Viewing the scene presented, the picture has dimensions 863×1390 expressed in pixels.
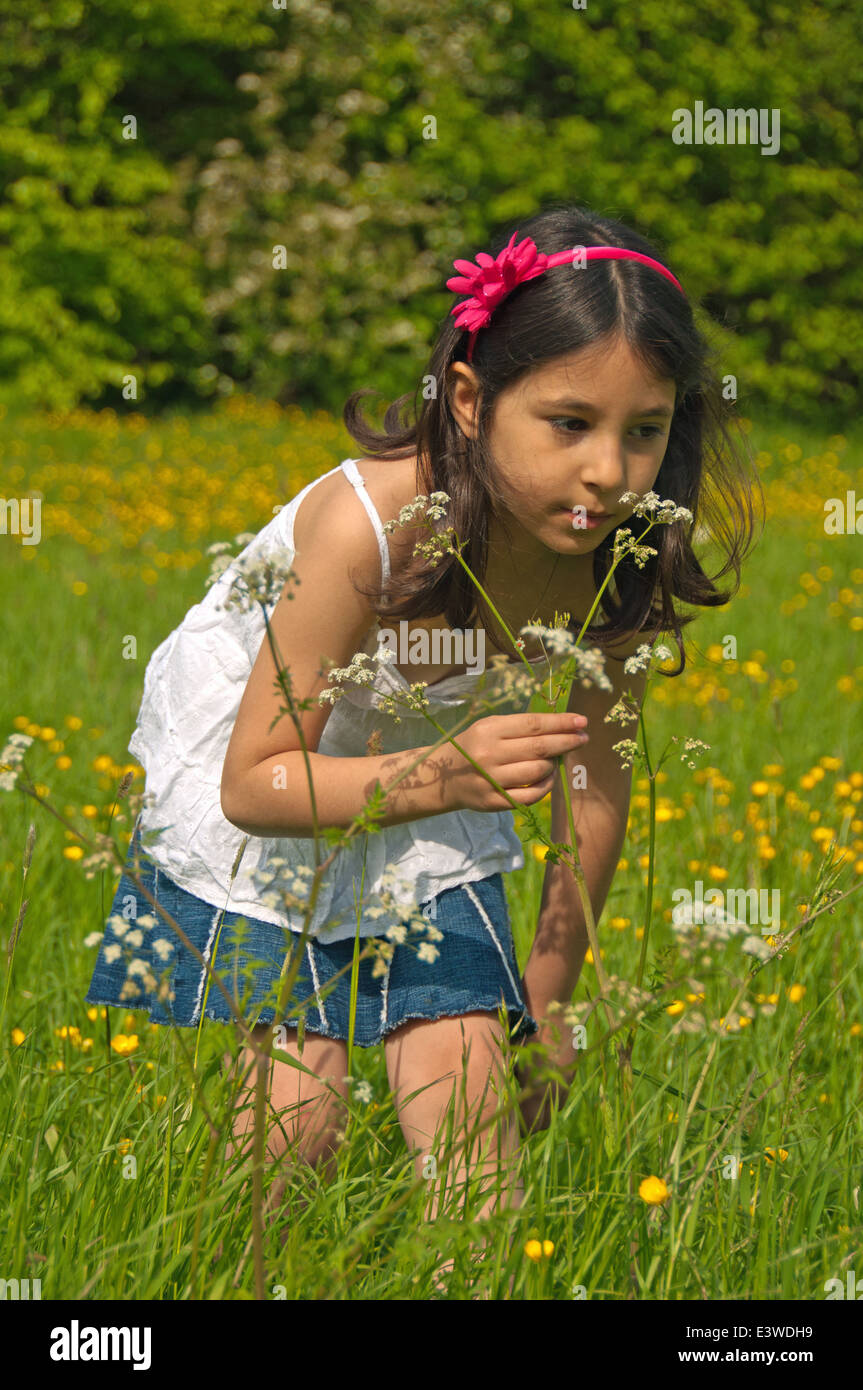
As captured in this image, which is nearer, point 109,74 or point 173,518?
point 173,518

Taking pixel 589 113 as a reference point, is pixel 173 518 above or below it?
below

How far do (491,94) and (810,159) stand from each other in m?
2.71

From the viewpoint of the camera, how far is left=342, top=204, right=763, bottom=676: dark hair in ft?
4.81

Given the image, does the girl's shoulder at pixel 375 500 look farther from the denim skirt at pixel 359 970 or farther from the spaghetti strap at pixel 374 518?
the denim skirt at pixel 359 970

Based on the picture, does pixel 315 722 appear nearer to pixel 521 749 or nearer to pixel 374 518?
pixel 374 518

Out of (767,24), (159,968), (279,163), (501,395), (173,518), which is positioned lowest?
(159,968)

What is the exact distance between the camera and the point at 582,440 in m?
1.42

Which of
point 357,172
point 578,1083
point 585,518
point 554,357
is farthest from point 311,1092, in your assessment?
point 357,172

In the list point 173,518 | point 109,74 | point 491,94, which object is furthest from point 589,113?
point 173,518

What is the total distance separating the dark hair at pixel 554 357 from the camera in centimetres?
147

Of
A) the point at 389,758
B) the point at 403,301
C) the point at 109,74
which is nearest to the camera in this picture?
the point at 389,758

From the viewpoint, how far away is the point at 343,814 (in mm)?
1380

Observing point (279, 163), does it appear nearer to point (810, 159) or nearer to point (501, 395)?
point (810, 159)

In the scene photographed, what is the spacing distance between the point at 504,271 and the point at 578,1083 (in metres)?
0.94
